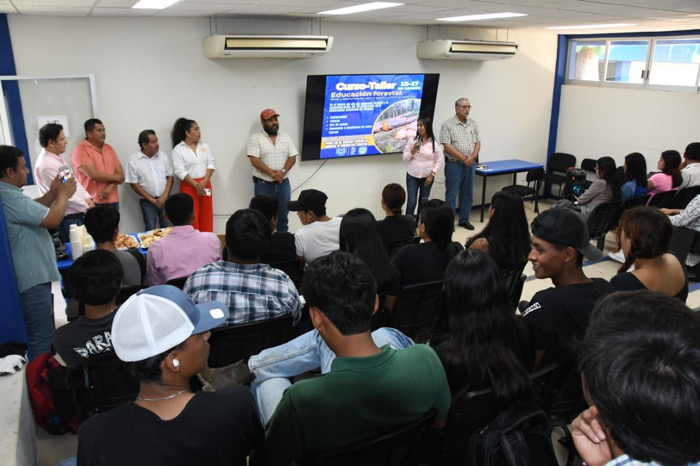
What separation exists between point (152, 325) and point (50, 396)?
59.9 inches

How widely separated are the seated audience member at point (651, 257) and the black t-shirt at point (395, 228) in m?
1.58

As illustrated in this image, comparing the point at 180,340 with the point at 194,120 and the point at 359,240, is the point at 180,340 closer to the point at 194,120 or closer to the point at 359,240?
the point at 359,240

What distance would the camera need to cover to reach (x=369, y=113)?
6941mm

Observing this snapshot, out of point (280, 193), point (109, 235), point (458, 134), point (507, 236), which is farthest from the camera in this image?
point (458, 134)

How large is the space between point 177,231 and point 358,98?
156 inches

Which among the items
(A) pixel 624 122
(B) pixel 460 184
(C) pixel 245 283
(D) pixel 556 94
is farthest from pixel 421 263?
(D) pixel 556 94

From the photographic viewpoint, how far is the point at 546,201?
342 inches

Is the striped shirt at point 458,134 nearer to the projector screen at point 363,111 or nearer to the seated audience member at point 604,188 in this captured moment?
the projector screen at point 363,111

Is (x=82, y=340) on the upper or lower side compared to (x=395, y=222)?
lower

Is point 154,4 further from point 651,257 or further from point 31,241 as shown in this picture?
point 651,257

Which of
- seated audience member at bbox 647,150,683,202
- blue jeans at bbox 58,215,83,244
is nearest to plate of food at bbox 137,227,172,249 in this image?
blue jeans at bbox 58,215,83,244

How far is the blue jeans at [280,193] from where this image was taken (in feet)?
20.4

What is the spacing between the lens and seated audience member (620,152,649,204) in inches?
221

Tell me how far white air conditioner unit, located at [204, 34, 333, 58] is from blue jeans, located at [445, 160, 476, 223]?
2.35 meters
